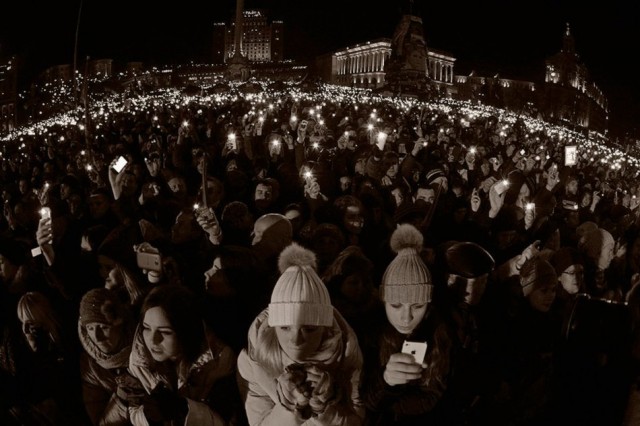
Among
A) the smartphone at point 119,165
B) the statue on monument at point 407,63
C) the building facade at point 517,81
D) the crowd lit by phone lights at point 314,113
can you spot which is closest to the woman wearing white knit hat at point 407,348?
the smartphone at point 119,165

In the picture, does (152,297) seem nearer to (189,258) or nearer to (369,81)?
(189,258)

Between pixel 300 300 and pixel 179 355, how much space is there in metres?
0.80

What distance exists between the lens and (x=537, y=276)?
3.70 meters

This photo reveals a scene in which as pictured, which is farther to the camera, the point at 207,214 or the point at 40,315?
the point at 207,214

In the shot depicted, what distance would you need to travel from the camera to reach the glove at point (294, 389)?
6.83ft

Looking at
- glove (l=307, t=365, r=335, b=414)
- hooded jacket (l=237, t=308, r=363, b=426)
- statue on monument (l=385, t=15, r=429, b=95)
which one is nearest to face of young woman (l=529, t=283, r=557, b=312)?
hooded jacket (l=237, t=308, r=363, b=426)

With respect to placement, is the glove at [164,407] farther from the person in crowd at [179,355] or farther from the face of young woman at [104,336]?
the face of young woman at [104,336]

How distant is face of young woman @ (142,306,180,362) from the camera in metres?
2.69

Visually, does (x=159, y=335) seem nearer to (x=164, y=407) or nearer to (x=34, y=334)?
(x=164, y=407)

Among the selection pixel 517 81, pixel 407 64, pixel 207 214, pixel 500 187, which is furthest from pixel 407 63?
pixel 517 81

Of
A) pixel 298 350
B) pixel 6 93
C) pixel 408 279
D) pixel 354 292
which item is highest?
pixel 6 93

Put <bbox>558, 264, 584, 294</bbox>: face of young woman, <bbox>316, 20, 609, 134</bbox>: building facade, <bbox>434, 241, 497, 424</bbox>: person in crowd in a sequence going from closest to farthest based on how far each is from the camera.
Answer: <bbox>434, 241, 497, 424</bbox>: person in crowd, <bbox>558, 264, 584, 294</bbox>: face of young woman, <bbox>316, 20, 609, 134</bbox>: building facade

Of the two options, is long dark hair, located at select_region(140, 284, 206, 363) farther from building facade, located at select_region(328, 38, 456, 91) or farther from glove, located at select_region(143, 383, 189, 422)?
building facade, located at select_region(328, 38, 456, 91)

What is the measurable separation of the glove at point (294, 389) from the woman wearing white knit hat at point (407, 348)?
16.0 inches
